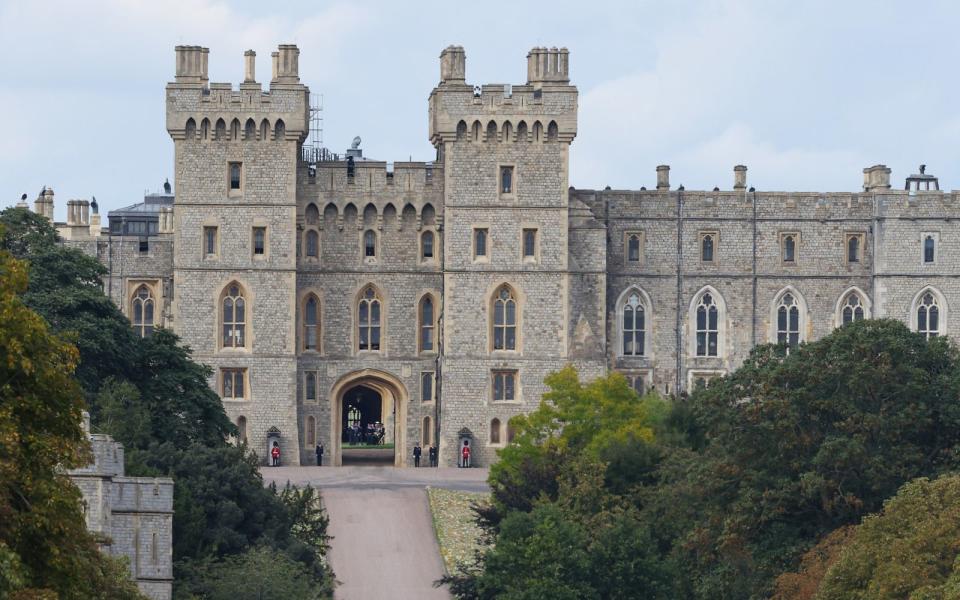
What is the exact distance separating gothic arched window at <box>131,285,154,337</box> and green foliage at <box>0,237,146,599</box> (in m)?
46.7

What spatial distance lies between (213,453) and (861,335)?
44.7ft

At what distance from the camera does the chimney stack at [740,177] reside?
8081cm

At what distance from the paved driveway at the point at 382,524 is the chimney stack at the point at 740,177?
14287 mm

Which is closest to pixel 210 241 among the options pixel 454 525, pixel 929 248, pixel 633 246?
pixel 633 246

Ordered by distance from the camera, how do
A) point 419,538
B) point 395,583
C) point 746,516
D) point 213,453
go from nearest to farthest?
point 746,516
point 213,453
point 395,583
point 419,538

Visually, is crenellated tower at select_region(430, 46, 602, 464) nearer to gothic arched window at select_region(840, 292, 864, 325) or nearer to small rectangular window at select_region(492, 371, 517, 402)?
small rectangular window at select_region(492, 371, 517, 402)

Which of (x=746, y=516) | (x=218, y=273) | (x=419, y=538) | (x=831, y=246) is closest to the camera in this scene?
(x=746, y=516)

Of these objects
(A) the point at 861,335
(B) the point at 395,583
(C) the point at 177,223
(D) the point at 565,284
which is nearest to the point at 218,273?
(C) the point at 177,223

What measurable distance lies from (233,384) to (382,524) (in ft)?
35.9

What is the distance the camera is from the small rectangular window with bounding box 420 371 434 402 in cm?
7512

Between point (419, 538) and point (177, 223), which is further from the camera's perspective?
point (177, 223)

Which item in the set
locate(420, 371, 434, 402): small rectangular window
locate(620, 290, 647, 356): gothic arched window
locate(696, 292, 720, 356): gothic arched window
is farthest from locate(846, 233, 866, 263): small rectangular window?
locate(420, 371, 434, 402): small rectangular window

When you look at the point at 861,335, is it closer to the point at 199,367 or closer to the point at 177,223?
the point at 199,367

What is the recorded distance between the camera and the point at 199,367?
6125cm
